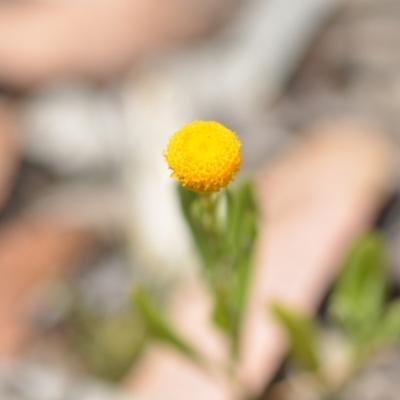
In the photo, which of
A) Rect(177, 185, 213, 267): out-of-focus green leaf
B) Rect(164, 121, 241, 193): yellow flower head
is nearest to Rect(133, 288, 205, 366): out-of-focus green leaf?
Rect(177, 185, 213, 267): out-of-focus green leaf

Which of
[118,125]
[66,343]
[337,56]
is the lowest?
[66,343]

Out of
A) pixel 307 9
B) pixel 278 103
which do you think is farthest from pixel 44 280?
pixel 307 9

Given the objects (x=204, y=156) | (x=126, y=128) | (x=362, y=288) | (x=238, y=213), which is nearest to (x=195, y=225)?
(x=238, y=213)

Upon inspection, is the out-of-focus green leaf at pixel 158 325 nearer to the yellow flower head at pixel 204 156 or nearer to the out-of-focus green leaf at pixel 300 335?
the out-of-focus green leaf at pixel 300 335

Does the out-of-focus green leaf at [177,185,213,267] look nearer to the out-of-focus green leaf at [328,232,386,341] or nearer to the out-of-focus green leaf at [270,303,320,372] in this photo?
the out-of-focus green leaf at [270,303,320,372]

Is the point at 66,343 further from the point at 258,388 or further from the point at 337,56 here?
the point at 337,56

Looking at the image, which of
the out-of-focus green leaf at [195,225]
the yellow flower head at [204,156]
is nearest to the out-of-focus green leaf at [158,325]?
the out-of-focus green leaf at [195,225]

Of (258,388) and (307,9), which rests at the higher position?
(307,9)

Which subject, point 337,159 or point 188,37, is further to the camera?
point 188,37
